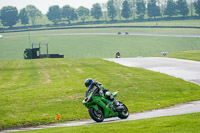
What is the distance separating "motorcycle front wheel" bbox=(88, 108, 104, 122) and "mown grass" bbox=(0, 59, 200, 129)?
270cm

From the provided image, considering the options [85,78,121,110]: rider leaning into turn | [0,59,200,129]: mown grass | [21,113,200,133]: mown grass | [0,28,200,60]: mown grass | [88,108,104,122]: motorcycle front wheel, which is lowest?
[0,28,200,60]: mown grass

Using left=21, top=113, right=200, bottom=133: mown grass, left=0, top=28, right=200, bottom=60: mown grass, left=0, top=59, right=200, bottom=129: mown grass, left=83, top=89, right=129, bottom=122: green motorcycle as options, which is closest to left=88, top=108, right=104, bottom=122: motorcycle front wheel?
left=83, top=89, right=129, bottom=122: green motorcycle

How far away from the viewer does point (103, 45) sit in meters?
113

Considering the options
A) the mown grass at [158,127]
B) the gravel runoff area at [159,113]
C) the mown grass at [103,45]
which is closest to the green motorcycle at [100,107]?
the gravel runoff area at [159,113]

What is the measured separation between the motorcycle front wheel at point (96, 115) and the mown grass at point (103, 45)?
2765 inches

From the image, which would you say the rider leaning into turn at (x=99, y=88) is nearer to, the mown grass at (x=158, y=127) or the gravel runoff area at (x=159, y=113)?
the gravel runoff area at (x=159, y=113)

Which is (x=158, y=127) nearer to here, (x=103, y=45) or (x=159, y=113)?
(x=159, y=113)

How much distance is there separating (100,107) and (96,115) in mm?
387

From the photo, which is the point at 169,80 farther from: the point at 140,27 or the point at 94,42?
the point at 140,27

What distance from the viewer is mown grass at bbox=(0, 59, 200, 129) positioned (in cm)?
1895

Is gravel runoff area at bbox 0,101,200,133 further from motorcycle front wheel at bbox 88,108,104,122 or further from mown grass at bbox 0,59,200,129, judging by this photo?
mown grass at bbox 0,59,200,129

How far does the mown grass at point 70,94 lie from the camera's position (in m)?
19.0

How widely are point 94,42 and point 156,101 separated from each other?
100 metres

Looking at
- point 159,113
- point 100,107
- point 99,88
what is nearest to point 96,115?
point 100,107
